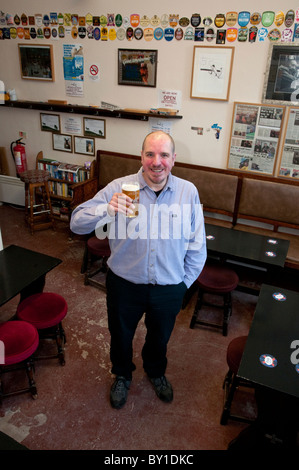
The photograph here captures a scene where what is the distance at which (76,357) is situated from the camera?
2912mm

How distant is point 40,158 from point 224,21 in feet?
11.3

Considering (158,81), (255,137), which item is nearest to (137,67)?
(158,81)

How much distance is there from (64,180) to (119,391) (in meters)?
3.70

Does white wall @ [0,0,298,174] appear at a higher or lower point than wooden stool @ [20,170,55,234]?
higher

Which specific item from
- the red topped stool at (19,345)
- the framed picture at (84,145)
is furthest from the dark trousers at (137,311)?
the framed picture at (84,145)

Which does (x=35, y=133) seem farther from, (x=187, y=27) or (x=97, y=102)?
(x=187, y=27)

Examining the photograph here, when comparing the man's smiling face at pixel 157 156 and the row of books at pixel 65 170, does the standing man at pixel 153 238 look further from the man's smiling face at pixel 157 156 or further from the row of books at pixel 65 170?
the row of books at pixel 65 170

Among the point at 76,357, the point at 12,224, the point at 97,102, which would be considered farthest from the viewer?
the point at 12,224

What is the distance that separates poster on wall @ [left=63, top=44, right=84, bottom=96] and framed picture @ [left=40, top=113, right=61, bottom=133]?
0.48 metres

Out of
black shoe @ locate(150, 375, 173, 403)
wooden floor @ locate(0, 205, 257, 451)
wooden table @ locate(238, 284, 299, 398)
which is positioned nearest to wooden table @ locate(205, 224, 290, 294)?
wooden table @ locate(238, 284, 299, 398)

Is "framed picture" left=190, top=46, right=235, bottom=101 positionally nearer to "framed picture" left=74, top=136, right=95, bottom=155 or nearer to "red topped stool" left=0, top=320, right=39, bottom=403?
"framed picture" left=74, top=136, right=95, bottom=155

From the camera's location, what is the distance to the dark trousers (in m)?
2.14

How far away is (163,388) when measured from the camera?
2.58 metres

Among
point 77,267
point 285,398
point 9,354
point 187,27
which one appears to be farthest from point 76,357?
point 187,27
